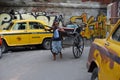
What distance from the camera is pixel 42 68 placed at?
12.0m

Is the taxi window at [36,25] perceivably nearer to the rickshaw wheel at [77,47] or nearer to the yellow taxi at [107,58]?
the rickshaw wheel at [77,47]

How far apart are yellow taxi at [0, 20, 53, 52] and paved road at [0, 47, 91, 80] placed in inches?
68.3

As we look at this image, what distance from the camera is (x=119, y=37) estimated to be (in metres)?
6.30

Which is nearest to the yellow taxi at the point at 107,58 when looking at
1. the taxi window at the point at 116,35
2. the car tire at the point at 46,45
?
the taxi window at the point at 116,35

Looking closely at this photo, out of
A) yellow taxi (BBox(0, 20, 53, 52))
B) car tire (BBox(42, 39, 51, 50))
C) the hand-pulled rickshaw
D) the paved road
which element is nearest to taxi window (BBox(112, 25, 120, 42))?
the paved road

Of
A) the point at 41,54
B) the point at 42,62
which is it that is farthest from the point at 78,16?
the point at 42,62

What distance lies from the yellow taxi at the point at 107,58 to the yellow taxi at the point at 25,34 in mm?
9804

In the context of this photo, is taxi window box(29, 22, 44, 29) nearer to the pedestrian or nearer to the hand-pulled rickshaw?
the hand-pulled rickshaw

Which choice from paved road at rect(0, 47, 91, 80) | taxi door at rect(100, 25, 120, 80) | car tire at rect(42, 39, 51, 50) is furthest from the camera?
car tire at rect(42, 39, 51, 50)

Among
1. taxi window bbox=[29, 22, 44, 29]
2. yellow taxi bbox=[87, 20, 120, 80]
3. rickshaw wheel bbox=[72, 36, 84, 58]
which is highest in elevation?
yellow taxi bbox=[87, 20, 120, 80]

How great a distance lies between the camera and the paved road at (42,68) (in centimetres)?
1045

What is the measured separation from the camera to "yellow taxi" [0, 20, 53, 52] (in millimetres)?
16875

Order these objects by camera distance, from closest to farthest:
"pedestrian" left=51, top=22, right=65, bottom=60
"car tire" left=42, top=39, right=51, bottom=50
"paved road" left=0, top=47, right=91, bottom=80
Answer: "paved road" left=0, top=47, right=91, bottom=80
"pedestrian" left=51, top=22, right=65, bottom=60
"car tire" left=42, top=39, right=51, bottom=50

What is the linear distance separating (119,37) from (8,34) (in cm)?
1120
